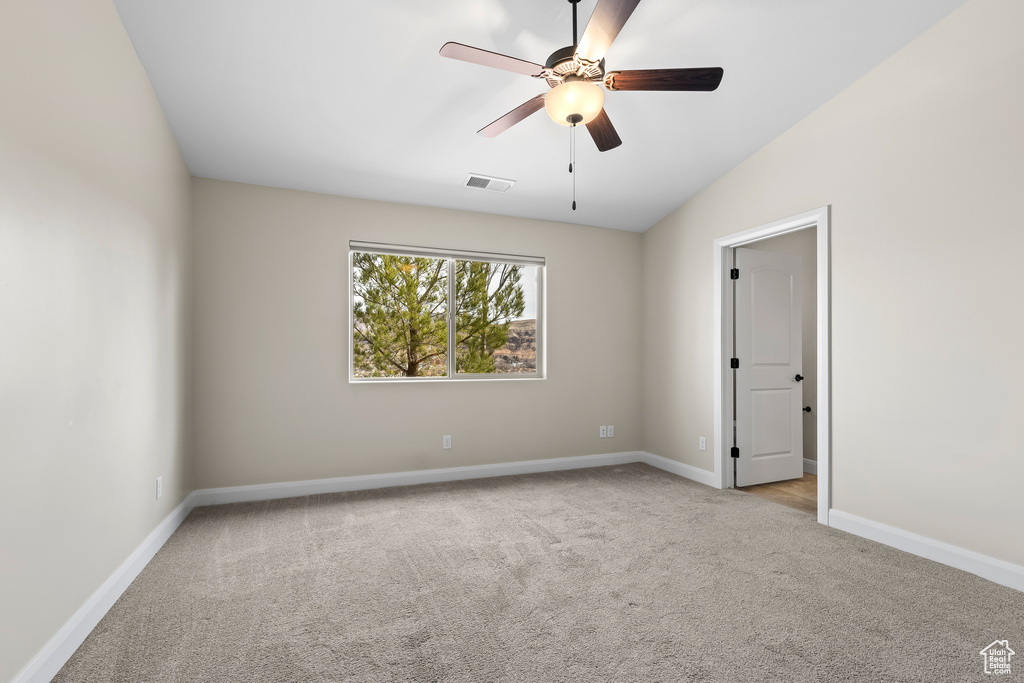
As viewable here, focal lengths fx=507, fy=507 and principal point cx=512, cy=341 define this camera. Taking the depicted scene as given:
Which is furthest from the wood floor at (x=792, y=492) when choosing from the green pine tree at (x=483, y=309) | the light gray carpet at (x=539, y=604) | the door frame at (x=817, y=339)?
the green pine tree at (x=483, y=309)

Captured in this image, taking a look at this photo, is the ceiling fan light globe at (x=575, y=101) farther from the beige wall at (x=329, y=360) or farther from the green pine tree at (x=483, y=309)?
the green pine tree at (x=483, y=309)

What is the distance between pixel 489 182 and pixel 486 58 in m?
1.92

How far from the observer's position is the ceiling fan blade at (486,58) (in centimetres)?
203

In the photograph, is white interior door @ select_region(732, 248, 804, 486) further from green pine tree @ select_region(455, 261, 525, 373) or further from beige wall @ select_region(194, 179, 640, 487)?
green pine tree @ select_region(455, 261, 525, 373)

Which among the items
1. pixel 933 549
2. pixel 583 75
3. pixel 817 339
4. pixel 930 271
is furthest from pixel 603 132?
pixel 933 549

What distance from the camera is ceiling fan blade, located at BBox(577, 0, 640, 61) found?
183cm

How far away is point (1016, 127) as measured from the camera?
8.01 feet

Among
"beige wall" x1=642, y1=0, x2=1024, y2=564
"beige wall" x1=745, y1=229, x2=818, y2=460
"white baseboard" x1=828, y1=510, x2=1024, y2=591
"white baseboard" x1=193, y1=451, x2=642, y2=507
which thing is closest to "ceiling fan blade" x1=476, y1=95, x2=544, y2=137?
"beige wall" x1=642, y1=0, x2=1024, y2=564

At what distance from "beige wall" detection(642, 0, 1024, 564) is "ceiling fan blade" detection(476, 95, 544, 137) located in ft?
6.95

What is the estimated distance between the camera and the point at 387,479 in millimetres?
4223

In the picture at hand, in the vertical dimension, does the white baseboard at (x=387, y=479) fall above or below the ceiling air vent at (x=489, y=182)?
below

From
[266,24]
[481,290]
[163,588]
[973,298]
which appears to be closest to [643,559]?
[973,298]

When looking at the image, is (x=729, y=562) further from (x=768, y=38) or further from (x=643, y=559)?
(x=768, y=38)

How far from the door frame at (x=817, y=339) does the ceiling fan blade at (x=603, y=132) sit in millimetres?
1670
